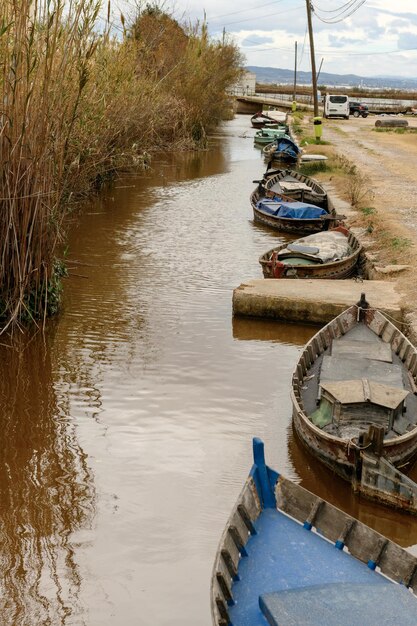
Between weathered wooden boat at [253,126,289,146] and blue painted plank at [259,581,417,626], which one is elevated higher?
weathered wooden boat at [253,126,289,146]

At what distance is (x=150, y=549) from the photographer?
6863 mm

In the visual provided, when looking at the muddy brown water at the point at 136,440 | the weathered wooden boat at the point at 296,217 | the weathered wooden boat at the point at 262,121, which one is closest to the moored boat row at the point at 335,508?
the muddy brown water at the point at 136,440

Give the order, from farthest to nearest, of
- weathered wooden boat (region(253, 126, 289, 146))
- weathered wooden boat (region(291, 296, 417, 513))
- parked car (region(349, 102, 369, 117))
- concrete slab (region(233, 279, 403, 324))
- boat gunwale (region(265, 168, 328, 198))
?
parked car (region(349, 102, 369, 117)) < weathered wooden boat (region(253, 126, 289, 146)) < boat gunwale (region(265, 168, 328, 198)) < concrete slab (region(233, 279, 403, 324)) < weathered wooden boat (region(291, 296, 417, 513))

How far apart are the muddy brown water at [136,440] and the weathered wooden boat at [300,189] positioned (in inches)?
222

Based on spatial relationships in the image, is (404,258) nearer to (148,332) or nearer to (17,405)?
(148,332)

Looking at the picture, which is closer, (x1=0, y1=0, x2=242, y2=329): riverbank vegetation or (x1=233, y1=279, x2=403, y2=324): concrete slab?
(x1=0, y1=0, x2=242, y2=329): riverbank vegetation

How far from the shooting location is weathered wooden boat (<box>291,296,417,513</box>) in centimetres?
744

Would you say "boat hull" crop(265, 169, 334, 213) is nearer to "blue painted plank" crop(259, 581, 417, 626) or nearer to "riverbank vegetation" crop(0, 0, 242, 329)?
"riverbank vegetation" crop(0, 0, 242, 329)

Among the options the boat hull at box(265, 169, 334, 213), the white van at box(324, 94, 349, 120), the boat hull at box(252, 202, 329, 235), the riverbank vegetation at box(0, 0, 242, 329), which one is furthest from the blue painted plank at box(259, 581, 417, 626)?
the white van at box(324, 94, 349, 120)

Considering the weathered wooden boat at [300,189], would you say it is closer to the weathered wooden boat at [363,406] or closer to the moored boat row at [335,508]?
the moored boat row at [335,508]

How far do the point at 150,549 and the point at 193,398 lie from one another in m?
3.18

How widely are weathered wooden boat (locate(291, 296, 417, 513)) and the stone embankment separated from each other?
1.75 metres

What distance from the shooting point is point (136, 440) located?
8758 mm

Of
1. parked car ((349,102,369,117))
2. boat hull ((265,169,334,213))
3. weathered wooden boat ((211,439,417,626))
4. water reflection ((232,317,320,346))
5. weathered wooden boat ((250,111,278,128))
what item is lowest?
water reflection ((232,317,320,346))
